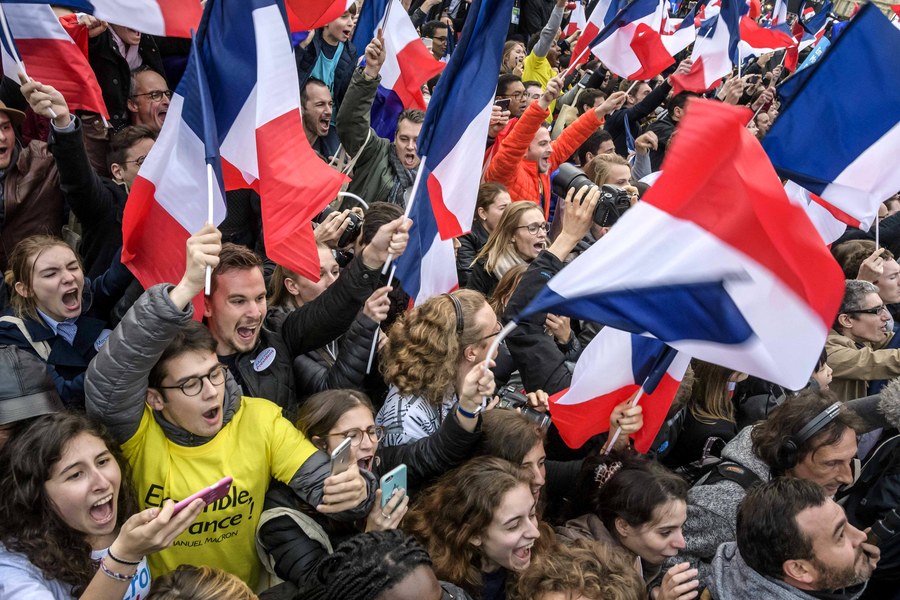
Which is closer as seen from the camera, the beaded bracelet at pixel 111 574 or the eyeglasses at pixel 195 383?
the beaded bracelet at pixel 111 574

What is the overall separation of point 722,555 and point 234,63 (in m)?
2.66

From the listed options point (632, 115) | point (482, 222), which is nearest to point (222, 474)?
point (482, 222)

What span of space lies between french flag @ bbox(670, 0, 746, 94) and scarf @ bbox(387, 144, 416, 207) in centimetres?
389

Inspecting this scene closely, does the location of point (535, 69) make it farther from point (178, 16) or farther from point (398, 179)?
point (178, 16)

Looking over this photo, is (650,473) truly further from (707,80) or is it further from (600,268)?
(707,80)

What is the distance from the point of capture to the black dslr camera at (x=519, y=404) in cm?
344

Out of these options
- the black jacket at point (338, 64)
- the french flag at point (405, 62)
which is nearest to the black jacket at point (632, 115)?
the black jacket at point (338, 64)

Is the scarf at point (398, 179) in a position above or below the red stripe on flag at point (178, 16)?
below

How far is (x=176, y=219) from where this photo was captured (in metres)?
3.15

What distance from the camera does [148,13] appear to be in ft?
13.0

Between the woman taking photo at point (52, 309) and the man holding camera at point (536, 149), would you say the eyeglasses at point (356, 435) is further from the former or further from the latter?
the man holding camera at point (536, 149)

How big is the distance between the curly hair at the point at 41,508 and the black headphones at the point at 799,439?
8.79ft

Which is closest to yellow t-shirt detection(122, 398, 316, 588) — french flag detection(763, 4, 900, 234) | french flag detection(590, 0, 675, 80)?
french flag detection(763, 4, 900, 234)

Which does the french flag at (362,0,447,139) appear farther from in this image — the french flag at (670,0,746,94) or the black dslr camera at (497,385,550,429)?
the french flag at (670,0,746,94)
